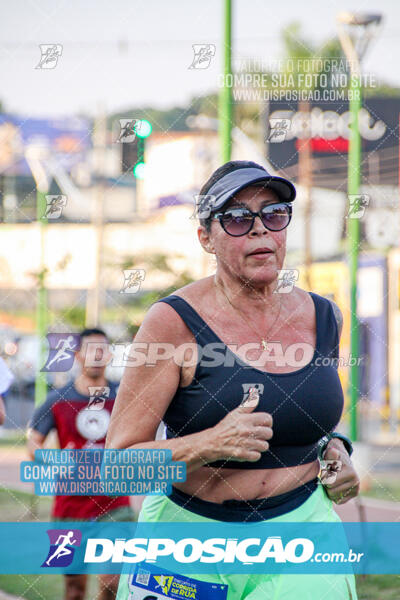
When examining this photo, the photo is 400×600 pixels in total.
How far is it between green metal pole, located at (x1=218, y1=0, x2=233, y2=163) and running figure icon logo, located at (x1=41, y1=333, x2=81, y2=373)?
1.65 meters

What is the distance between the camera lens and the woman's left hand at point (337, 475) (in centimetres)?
289

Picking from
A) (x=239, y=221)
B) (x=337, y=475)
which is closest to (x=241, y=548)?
(x=337, y=475)

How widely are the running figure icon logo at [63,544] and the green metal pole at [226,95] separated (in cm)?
236

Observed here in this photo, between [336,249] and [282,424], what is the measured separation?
2192cm

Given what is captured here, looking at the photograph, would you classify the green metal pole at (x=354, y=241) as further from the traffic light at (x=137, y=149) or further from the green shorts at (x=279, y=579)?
the green shorts at (x=279, y=579)

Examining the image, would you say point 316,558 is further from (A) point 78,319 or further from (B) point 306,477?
(A) point 78,319

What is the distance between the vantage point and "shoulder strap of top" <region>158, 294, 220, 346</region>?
2670 mm

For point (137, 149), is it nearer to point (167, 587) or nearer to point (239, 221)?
point (239, 221)

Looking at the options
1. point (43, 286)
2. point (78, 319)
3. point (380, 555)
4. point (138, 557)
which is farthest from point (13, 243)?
point (138, 557)

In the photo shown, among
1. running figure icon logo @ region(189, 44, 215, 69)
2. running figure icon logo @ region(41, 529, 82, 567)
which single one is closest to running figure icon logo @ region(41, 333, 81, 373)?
running figure icon logo @ region(41, 529, 82, 567)

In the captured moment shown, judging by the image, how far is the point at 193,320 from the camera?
2.71 m

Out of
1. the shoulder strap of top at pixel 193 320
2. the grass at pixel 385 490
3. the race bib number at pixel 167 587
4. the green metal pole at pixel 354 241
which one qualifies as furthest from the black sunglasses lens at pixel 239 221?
the grass at pixel 385 490

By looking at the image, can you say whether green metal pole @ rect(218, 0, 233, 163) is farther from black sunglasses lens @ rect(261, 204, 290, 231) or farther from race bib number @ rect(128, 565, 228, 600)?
race bib number @ rect(128, 565, 228, 600)

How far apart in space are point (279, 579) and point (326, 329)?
771 millimetres
